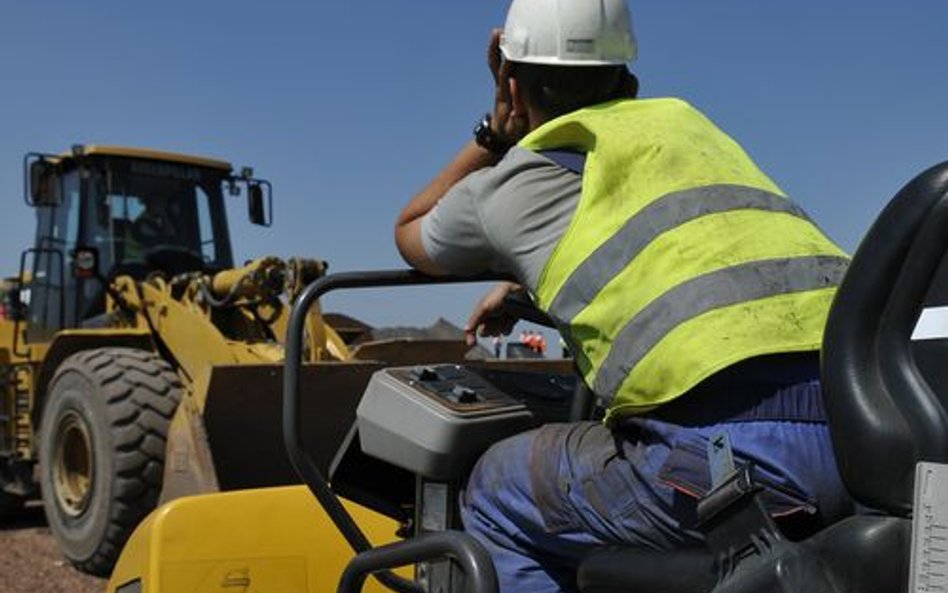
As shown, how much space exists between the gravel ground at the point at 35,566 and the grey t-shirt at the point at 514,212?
5713 mm

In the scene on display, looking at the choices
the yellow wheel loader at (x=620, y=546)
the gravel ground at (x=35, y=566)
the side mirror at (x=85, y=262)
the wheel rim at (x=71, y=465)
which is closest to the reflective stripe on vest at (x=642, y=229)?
the yellow wheel loader at (x=620, y=546)

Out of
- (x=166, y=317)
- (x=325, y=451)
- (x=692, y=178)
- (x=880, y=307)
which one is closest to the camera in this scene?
(x=880, y=307)

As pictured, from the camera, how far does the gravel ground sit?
7328 millimetres

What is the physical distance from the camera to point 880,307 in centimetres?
158

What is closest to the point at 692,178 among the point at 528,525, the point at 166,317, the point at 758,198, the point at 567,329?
the point at 758,198

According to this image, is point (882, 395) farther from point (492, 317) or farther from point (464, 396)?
point (492, 317)

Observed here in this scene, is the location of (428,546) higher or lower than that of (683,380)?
lower

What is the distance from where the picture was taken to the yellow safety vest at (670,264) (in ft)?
6.21

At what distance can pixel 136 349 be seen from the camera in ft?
29.0

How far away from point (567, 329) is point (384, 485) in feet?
2.69

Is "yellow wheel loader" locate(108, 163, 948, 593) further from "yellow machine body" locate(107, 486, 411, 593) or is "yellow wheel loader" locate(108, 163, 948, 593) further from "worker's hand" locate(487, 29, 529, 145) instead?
"worker's hand" locate(487, 29, 529, 145)

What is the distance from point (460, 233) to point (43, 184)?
26.7ft

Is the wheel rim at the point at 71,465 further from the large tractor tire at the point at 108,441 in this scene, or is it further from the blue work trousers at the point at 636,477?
the blue work trousers at the point at 636,477

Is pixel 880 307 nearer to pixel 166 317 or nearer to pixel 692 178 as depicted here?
pixel 692 178
